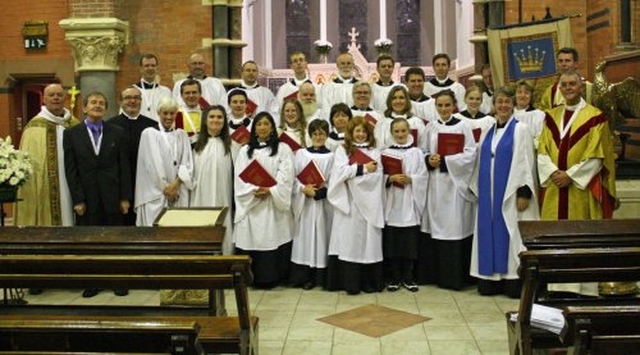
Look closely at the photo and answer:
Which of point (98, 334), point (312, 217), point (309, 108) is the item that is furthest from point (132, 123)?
point (98, 334)

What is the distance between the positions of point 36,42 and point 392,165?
6.80m

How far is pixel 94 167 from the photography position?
681cm

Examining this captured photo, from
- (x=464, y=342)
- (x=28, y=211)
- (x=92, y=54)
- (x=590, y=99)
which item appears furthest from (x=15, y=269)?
(x=92, y=54)

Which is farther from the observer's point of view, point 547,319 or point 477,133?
point 477,133

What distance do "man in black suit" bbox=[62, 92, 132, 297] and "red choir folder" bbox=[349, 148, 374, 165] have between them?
2147mm

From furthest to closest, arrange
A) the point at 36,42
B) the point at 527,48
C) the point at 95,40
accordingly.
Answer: the point at 36,42, the point at 95,40, the point at 527,48

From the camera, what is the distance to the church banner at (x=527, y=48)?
24.9 feet

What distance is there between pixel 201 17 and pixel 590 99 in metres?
5.26

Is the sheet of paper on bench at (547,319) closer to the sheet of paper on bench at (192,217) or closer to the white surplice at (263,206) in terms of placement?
the sheet of paper on bench at (192,217)

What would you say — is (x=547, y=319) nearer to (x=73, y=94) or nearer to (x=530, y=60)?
(x=530, y=60)

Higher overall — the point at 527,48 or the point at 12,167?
the point at 527,48

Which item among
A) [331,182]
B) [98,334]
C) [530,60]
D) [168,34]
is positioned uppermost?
[168,34]

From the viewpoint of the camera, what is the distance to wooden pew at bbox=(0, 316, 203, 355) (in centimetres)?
262

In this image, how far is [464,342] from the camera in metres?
5.15
